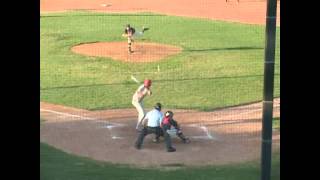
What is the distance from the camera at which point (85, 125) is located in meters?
8.29

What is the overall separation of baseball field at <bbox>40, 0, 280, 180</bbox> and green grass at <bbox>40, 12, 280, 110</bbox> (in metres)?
0.03

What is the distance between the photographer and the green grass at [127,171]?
6105 millimetres

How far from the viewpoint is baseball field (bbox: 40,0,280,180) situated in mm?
6738

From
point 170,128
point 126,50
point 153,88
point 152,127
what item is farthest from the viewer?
point 126,50

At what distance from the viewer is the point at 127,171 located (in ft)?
21.0

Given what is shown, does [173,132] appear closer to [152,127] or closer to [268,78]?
[152,127]

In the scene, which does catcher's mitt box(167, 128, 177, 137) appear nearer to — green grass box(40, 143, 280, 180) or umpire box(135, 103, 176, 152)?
umpire box(135, 103, 176, 152)

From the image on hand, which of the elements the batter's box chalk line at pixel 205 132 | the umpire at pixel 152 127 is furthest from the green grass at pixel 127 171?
the batter's box chalk line at pixel 205 132

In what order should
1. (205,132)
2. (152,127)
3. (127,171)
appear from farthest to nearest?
1. (205,132)
2. (152,127)
3. (127,171)

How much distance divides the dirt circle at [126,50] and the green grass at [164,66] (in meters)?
0.25

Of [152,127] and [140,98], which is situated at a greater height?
[140,98]

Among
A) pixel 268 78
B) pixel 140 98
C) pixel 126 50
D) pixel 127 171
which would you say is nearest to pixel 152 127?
pixel 127 171

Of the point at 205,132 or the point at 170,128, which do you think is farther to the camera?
the point at 205,132

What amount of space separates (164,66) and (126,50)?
145cm
